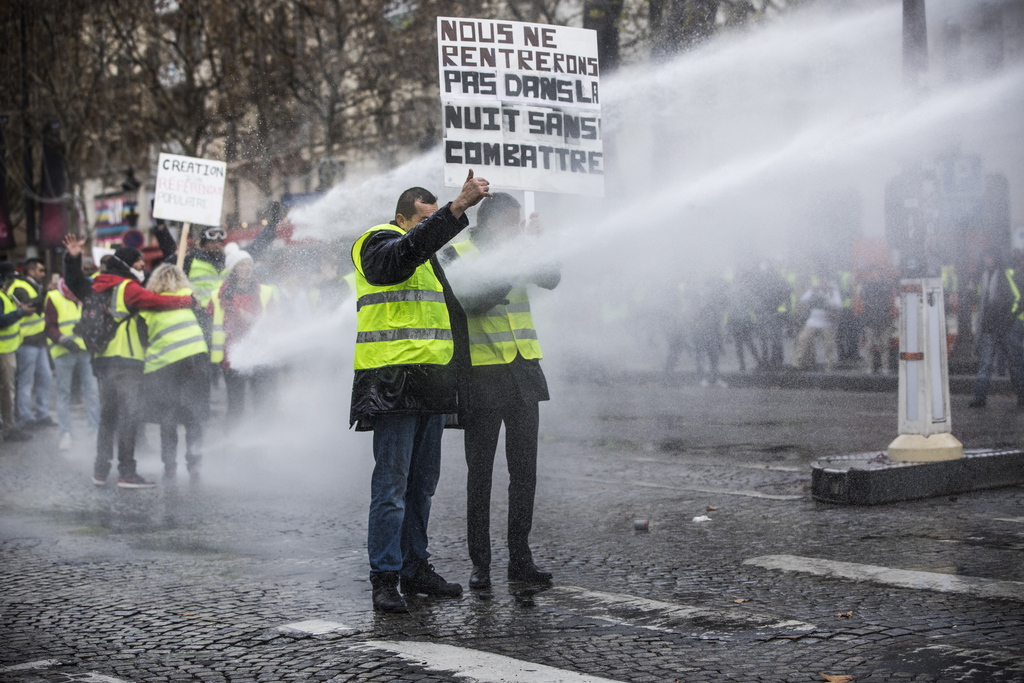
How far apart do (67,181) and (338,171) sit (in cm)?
712

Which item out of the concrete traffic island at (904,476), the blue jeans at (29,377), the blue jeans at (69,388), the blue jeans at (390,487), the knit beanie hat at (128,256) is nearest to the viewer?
the blue jeans at (390,487)

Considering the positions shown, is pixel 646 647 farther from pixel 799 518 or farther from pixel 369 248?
pixel 799 518

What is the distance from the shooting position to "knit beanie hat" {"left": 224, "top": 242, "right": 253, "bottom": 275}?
12344mm

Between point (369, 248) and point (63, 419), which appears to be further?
point (63, 419)

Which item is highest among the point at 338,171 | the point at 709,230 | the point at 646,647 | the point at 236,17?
the point at 236,17

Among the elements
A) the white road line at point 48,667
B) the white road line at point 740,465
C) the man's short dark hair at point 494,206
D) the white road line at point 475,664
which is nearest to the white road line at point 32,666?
the white road line at point 48,667

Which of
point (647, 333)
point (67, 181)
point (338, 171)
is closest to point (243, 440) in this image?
point (647, 333)

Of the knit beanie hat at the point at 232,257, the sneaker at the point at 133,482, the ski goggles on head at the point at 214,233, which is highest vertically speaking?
the ski goggles on head at the point at 214,233

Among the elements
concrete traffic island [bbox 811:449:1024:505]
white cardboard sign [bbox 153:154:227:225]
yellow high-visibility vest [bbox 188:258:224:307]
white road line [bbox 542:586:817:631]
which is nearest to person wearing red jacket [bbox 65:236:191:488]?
yellow high-visibility vest [bbox 188:258:224:307]

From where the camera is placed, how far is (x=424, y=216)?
5785mm

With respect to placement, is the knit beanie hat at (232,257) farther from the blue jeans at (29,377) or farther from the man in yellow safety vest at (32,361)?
the blue jeans at (29,377)

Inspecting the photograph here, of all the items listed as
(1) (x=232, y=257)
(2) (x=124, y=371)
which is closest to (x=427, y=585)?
(2) (x=124, y=371)

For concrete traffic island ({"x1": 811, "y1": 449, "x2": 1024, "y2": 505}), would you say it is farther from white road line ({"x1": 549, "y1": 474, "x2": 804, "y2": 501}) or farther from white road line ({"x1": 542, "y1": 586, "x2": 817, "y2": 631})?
white road line ({"x1": 542, "y1": 586, "x2": 817, "y2": 631})

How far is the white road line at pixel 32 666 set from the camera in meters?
4.72
